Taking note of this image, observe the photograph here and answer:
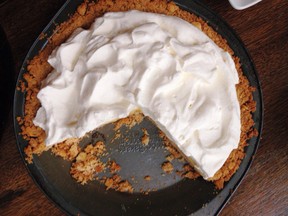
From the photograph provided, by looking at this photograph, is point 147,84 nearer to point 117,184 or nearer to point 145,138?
point 145,138

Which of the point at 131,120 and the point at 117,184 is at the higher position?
the point at 131,120

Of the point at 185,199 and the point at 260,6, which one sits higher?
the point at 260,6

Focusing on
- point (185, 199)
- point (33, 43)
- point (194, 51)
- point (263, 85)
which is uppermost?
point (33, 43)

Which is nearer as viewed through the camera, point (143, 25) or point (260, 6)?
point (143, 25)

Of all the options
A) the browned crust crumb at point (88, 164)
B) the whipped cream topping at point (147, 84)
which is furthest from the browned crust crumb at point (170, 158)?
the browned crust crumb at point (88, 164)

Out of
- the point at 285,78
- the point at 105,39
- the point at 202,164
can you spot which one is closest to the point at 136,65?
the point at 105,39

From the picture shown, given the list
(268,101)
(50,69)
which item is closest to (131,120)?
(50,69)

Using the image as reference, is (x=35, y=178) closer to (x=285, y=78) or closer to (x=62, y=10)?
(x=62, y=10)
